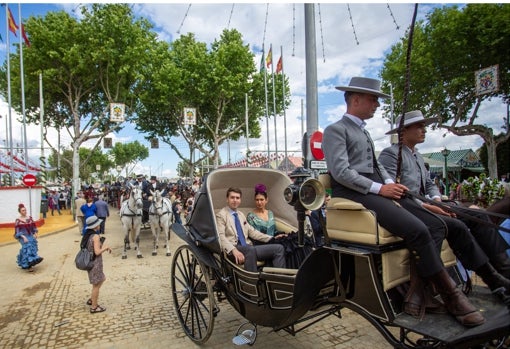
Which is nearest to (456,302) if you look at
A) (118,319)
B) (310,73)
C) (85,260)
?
(118,319)

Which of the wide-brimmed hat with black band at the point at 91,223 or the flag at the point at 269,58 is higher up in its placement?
the flag at the point at 269,58

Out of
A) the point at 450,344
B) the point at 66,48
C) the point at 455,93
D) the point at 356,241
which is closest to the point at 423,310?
the point at 450,344

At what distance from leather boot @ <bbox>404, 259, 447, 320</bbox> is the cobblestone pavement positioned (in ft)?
6.12

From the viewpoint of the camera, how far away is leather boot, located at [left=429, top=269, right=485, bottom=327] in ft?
6.62

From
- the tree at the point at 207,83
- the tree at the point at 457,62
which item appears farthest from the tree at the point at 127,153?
the tree at the point at 457,62

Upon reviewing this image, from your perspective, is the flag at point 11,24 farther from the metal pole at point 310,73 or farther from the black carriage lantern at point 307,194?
the black carriage lantern at point 307,194

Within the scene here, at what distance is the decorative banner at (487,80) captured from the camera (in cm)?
1455

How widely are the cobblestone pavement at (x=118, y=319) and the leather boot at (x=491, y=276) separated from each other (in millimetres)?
1817

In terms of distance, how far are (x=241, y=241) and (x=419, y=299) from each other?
2328mm

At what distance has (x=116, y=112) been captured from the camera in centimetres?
2105

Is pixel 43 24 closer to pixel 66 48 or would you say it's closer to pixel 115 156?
pixel 66 48

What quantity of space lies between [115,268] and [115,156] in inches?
2858

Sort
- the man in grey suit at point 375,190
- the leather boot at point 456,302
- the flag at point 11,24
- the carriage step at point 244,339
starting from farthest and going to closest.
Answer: the flag at point 11,24 → the carriage step at point 244,339 → the man in grey suit at point 375,190 → the leather boot at point 456,302

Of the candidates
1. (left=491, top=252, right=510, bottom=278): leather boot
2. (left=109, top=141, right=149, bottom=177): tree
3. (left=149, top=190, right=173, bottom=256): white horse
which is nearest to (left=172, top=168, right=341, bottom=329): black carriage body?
(left=491, top=252, right=510, bottom=278): leather boot
